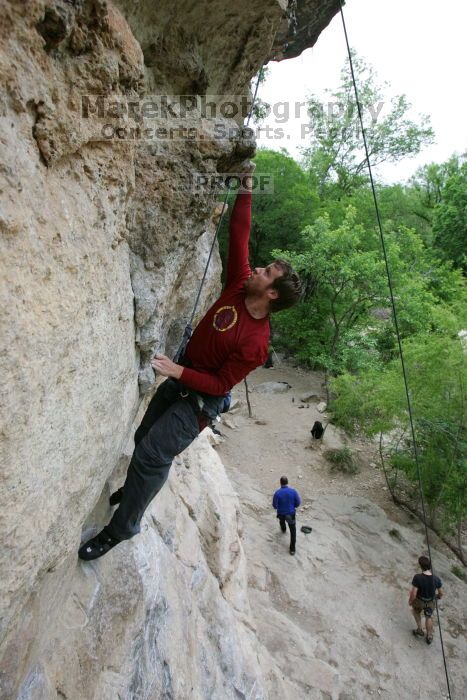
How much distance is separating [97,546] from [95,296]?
6.72ft

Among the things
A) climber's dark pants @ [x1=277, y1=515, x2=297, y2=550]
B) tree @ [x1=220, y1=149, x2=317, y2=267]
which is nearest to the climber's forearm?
climber's dark pants @ [x1=277, y1=515, x2=297, y2=550]

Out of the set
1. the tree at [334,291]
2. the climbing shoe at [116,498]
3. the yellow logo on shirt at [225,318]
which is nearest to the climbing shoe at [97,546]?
the climbing shoe at [116,498]

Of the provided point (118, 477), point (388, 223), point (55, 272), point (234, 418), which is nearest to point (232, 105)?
point (55, 272)

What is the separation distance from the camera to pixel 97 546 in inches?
124

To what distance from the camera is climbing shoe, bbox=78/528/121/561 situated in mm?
3109

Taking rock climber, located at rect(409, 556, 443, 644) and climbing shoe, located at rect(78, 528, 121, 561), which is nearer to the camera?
climbing shoe, located at rect(78, 528, 121, 561)

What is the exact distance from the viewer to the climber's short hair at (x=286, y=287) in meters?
2.88

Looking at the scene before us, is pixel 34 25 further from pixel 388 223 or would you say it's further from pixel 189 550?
pixel 388 223

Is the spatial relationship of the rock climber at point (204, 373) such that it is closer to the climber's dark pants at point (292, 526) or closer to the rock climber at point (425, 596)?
the climber's dark pants at point (292, 526)

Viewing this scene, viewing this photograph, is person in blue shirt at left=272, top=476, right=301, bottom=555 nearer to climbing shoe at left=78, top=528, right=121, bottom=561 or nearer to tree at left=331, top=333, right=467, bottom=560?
tree at left=331, top=333, right=467, bottom=560

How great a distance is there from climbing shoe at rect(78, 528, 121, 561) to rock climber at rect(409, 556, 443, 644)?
6.06 metres

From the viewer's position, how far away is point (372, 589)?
8.07m

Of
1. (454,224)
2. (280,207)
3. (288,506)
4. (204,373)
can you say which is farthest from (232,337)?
(454,224)

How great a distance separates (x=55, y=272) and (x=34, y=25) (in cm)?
87
